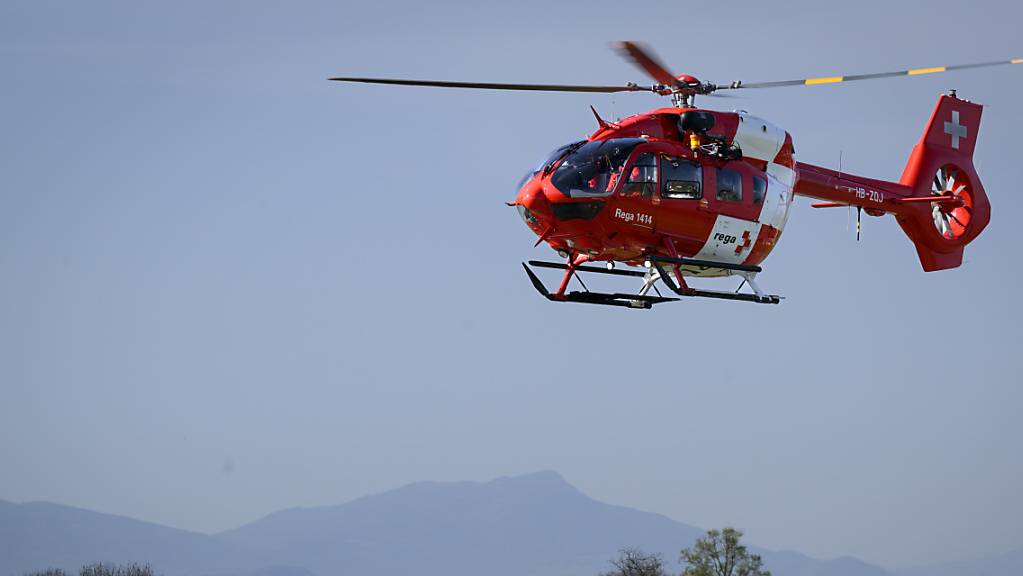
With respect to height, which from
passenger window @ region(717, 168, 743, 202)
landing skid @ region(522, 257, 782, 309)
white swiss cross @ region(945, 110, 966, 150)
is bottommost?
landing skid @ region(522, 257, 782, 309)

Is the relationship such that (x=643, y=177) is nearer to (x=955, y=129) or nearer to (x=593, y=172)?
(x=593, y=172)

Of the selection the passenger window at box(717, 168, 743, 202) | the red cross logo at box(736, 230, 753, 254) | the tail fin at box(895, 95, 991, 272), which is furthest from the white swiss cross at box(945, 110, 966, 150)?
the passenger window at box(717, 168, 743, 202)

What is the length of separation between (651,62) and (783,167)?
4.74 metres

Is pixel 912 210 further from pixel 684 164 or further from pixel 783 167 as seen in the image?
pixel 684 164

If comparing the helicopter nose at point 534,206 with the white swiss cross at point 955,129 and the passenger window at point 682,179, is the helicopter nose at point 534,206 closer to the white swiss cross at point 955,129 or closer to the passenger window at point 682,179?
the passenger window at point 682,179

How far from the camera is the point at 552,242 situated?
30781mm

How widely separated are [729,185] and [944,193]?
9824mm

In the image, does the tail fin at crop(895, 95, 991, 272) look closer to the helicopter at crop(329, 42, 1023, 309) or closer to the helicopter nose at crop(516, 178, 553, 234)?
the helicopter at crop(329, 42, 1023, 309)

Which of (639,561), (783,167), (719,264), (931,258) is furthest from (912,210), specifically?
(639,561)

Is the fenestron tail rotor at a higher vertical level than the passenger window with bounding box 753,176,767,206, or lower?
higher

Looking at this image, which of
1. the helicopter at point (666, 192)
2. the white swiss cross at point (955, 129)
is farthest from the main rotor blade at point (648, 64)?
the white swiss cross at point (955, 129)

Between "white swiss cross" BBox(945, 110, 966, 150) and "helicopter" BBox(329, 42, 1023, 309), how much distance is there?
6.71 m

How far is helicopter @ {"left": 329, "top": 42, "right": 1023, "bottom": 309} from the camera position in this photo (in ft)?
97.2

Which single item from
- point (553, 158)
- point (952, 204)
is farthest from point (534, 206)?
point (952, 204)
